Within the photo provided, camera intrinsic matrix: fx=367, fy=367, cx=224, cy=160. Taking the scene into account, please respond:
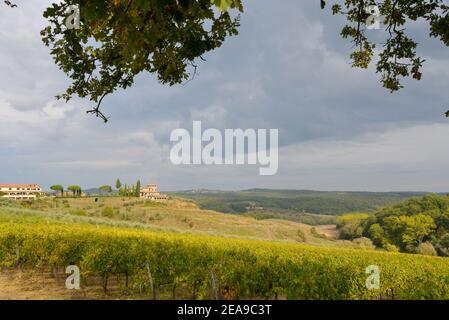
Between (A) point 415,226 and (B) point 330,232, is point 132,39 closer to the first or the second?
(A) point 415,226

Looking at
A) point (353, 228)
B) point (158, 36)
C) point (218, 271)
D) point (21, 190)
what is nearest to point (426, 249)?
point (353, 228)

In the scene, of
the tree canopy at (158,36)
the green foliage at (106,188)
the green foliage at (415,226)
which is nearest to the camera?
the tree canopy at (158,36)

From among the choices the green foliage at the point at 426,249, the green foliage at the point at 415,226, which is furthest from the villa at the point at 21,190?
the green foliage at the point at 426,249

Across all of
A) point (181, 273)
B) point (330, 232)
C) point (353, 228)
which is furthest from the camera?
point (330, 232)

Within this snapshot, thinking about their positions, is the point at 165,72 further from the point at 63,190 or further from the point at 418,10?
the point at 63,190

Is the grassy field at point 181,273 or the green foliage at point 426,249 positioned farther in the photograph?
the green foliage at point 426,249

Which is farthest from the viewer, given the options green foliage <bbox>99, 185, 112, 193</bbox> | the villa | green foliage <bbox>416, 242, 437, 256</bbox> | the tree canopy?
green foliage <bbox>99, 185, 112, 193</bbox>

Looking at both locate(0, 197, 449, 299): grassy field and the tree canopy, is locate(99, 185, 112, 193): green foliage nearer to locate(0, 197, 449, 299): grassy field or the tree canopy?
locate(0, 197, 449, 299): grassy field

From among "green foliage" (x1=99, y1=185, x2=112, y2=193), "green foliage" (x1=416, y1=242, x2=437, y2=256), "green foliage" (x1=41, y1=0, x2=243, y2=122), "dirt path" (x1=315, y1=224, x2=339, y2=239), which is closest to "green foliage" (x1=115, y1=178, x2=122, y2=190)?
"green foliage" (x1=99, y1=185, x2=112, y2=193)

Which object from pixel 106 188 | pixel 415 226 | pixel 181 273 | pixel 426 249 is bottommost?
pixel 426 249

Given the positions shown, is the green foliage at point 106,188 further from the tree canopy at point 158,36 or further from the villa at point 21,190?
the tree canopy at point 158,36

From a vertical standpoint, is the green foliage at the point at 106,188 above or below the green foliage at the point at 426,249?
above

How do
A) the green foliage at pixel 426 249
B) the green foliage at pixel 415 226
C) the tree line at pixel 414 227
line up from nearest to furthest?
1. the green foliage at pixel 426 249
2. the tree line at pixel 414 227
3. the green foliage at pixel 415 226

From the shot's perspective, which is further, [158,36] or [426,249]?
[426,249]
